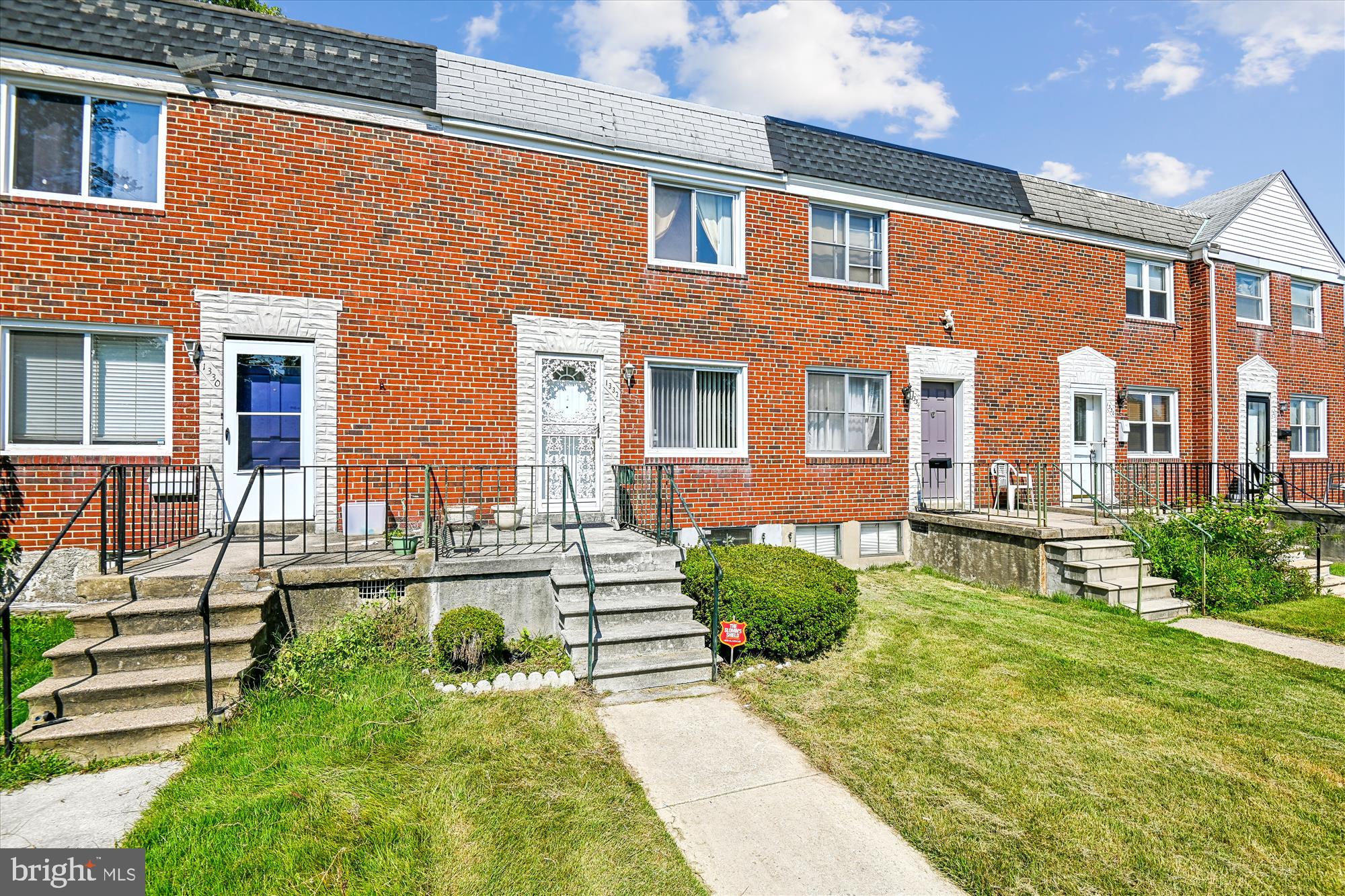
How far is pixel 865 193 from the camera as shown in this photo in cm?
1106

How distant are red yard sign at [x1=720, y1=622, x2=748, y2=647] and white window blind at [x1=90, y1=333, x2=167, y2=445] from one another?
6.75 meters

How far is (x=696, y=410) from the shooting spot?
10000 mm

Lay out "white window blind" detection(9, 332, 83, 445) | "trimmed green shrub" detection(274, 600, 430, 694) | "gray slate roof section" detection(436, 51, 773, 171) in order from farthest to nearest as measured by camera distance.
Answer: "gray slate roof section" detection(436, 51, 773, 171) < "white window blind" detection(9, 332, 83, 445) < "trimmed green shrub" detection(274, 600, 430, 694)

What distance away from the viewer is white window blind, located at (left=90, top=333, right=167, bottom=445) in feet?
24.3

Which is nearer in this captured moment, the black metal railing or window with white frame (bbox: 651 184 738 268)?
the black metal railing

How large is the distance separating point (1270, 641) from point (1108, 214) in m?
9.37

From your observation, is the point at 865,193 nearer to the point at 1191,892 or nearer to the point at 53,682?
the point at 1191,892

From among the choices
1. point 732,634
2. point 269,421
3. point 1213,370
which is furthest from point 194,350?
point 1213,370

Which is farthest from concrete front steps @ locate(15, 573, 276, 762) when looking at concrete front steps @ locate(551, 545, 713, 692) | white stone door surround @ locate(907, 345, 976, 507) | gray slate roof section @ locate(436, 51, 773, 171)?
white stone door surround @ locate(907, 345, 976, 507)

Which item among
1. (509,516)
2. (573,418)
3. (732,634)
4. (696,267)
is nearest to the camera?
(732,634)

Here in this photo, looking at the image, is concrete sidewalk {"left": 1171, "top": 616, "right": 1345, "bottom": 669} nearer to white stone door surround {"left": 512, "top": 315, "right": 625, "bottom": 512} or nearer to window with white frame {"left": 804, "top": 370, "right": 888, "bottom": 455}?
window with white frame {"left": 804, "top": 370, "right": 888, "bottom": 455}

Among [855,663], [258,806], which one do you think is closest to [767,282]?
[855,663]

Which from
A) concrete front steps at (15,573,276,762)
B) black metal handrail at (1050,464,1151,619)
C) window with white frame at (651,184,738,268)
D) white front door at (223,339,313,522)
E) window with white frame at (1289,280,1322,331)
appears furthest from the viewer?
window with white frame at (1289,280,1322,331)

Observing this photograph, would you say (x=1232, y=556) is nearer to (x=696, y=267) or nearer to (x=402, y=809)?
(x=696, y=267)
